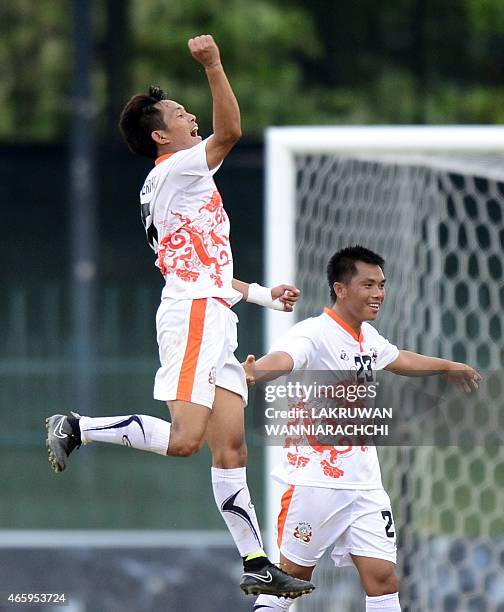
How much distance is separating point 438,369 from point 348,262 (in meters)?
0.38

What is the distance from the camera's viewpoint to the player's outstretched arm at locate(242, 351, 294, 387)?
3.60 meters

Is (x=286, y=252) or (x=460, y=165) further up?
(x=460, y=165)

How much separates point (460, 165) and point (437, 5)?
8002 mm

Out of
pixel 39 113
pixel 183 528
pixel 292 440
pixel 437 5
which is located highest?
pixel 437 5

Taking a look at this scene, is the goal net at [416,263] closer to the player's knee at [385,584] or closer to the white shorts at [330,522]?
the white shorts at [330,522]

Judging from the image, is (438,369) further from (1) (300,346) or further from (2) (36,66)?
(2) (36,66)

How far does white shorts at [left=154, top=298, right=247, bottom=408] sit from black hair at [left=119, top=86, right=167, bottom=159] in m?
0.43

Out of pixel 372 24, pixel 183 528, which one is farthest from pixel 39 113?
pixel 183 528

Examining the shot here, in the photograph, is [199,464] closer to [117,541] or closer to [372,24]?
[117,541]

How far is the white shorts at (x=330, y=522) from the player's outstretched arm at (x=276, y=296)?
82 centimetres

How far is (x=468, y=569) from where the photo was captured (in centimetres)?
650

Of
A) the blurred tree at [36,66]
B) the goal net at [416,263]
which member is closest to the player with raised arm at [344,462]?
the goal net at [416,263]

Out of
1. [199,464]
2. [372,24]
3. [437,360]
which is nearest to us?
[437,360]

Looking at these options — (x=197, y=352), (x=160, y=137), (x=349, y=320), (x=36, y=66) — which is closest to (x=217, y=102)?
(x=160, y=137)
